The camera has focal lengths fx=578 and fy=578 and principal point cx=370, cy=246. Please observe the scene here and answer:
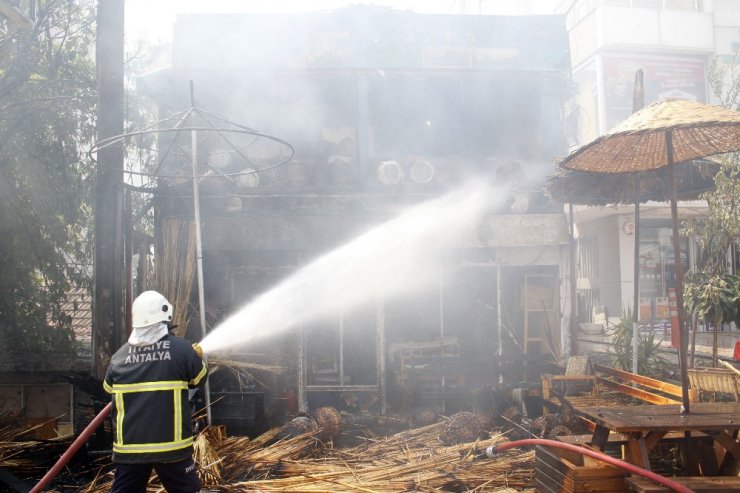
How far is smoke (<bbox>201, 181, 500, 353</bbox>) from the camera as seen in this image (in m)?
11.0

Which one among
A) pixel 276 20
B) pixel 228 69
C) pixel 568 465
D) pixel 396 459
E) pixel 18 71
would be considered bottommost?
pixel 396 459

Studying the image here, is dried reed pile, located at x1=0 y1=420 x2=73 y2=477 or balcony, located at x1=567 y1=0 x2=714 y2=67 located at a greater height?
balcony, located at x1=567 y1=0 x2=714 y2=67

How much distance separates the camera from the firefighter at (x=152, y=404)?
187 inches

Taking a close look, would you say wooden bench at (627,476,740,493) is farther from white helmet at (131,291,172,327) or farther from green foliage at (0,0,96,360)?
green foliage at (0,0,96,360)

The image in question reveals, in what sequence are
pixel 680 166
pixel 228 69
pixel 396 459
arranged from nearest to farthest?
pixel 396 459, pixel 680 166, pixel 228 69

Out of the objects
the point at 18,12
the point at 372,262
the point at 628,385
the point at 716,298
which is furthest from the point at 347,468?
the point at 18,12

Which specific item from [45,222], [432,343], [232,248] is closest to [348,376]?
[432,343]

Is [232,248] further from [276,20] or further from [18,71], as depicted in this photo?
[276,20]

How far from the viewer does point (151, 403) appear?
4785 mm

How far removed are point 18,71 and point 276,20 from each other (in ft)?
21.0

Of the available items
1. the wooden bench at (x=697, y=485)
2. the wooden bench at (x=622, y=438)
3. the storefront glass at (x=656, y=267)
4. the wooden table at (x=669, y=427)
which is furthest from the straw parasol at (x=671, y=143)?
the storefront glass at (x=656, y=267)

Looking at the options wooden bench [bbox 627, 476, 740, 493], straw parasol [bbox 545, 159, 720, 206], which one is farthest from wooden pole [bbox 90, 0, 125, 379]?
straw parasol [bbox 545, 159, 720, 206]

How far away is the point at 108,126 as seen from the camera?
7363 mm

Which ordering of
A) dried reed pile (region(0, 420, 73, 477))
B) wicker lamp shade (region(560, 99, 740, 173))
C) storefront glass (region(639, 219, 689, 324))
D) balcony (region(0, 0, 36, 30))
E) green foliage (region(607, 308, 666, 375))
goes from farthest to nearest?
storefront glass (region(639, 219, 689, 324)), green foliage (region(607, 308, 666, 375)), balcony (region(0, 0, 36, 30)), dried reed pile (region(0, 420, 73, 477)), wicker lamp shade (region(560, 99, 740, 173))
